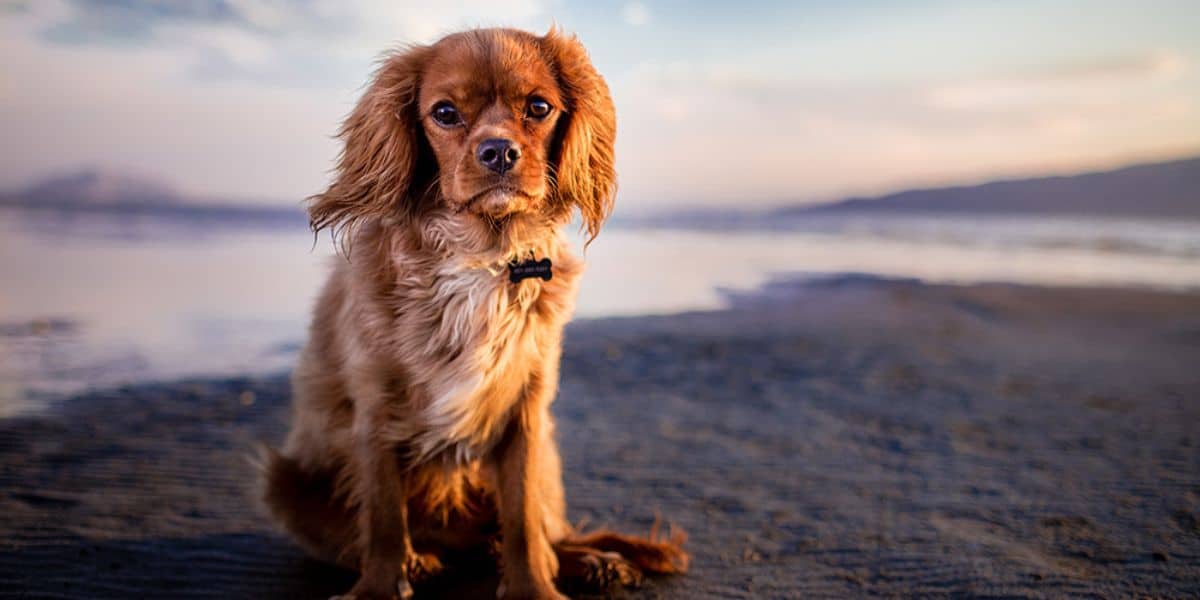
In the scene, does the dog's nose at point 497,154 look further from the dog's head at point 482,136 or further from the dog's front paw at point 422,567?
the dog's front paw at point 422,567

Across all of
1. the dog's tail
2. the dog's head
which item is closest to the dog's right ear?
the dog's head

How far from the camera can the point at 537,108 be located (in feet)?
9.41

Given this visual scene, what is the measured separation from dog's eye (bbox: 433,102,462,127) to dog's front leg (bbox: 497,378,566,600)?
1.02 meters

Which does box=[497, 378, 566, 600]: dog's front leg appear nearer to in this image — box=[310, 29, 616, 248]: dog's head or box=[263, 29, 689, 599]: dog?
box=[263, 29, 689, 599]: dog

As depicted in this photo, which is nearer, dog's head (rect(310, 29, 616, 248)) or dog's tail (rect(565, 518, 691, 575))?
dog's head (rect(310, 29, 616, 248))

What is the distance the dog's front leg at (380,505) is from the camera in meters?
2.94

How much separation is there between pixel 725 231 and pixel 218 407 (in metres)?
23.4

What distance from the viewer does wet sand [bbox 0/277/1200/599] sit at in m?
3.39

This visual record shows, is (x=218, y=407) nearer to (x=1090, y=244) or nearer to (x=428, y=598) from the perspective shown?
(x=428, y=598)

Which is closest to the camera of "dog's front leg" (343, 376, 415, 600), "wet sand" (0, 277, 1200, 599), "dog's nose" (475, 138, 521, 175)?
"dog's nose" (475, 138, 521, 175)

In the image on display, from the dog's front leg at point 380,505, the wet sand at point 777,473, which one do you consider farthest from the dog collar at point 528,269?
the wet sand at point 777,473

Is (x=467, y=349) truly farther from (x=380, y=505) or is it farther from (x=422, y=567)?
(x=422, y=567)

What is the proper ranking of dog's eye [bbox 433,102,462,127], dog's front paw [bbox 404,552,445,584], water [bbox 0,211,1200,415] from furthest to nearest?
1. water [bbox 0,211,1200,415]
2. dog's front paw [bbox 404,552,445,584]
3. dog's eye [bbox 433,102,462,127]

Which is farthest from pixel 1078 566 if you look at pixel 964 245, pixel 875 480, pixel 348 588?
pixel 964 245
